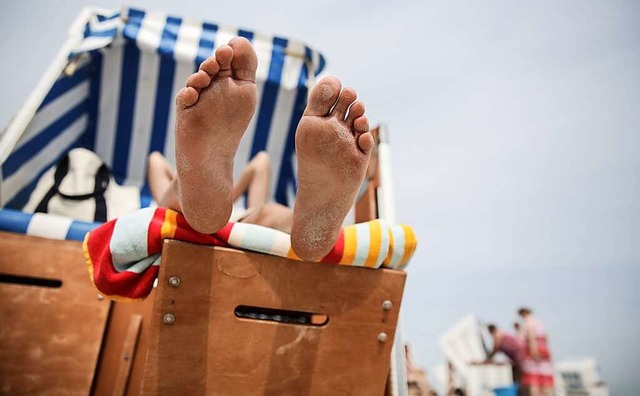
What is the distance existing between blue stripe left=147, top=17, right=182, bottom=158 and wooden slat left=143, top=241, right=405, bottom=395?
149 centimetres

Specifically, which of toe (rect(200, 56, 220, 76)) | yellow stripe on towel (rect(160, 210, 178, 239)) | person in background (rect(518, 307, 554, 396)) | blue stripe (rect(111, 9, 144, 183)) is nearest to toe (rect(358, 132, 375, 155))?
toe (rect(200, 56, 220, 76))

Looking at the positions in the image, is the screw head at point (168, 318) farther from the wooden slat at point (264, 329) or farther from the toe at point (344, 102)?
the toe at point (344, 102)

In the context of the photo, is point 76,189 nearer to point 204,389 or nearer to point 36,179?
point 36,179

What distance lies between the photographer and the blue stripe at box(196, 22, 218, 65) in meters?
1.95

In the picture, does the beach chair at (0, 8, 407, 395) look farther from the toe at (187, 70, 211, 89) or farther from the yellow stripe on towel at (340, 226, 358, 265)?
the toe at (187, 70, 211, 89)

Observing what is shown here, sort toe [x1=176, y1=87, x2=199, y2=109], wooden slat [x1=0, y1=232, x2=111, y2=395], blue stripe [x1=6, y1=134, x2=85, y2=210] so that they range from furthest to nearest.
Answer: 1. blue stripe [x1=6, y1=134, x2=85, y2=210]
2. wooden slat [x1=0, y1=232, x2=111, y2=395]
3. toe [x1=176, y1=87, x2=199, y2=109]

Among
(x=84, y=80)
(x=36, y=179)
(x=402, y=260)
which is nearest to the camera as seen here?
(x=402, y=260)

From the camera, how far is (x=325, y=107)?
0.78 m

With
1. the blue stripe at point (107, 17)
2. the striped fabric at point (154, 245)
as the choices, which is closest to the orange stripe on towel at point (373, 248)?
the striped fabric at point (154, 245)

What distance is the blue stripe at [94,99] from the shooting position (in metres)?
1.99

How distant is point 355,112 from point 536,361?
335 cm

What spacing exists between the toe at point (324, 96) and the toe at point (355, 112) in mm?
39

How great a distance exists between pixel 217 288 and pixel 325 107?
16.8 inches

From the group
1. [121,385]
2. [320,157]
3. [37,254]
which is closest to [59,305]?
[37,254]
